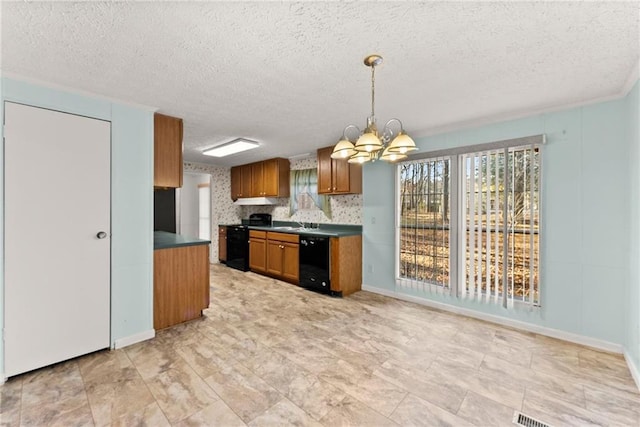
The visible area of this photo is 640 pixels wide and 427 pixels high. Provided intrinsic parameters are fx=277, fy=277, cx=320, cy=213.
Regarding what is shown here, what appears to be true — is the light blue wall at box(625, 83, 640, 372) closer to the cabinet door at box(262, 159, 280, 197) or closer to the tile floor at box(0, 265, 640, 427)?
the tile floor at box(0, 265, 640, 427)

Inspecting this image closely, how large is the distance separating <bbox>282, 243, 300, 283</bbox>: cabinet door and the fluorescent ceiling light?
5.78 feet

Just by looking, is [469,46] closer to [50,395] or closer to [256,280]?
[50,395]

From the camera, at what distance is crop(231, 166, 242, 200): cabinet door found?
6379 millimetres

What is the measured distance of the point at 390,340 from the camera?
2732mm

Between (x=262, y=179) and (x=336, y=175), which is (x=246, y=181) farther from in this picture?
(x=336, y=175)

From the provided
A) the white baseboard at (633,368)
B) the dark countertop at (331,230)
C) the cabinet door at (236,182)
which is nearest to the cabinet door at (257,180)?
the cabinet door at (236,182)

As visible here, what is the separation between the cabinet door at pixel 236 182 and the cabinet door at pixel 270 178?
819mm

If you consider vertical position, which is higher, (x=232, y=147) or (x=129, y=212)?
(x=232, y=147)

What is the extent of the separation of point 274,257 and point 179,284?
81.9 inches

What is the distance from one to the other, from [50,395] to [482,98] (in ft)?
13.7

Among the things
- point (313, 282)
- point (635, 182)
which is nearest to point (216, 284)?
point (313, 282)

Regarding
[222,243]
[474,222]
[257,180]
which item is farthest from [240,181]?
[474,222]

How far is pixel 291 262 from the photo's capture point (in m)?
4.76

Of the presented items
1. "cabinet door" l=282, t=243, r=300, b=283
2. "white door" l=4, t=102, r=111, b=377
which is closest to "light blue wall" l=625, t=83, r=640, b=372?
"cabinet door" l=282, t=243, r=300, b=283
